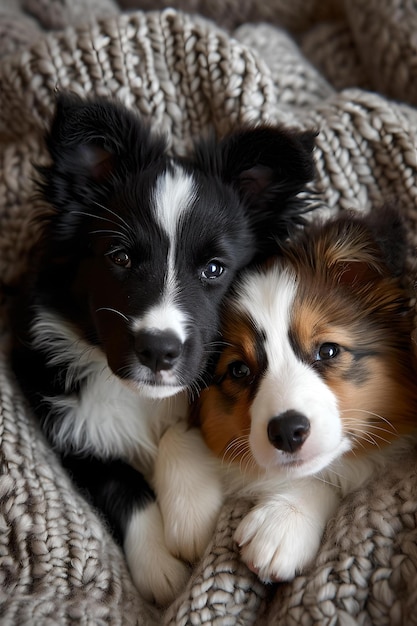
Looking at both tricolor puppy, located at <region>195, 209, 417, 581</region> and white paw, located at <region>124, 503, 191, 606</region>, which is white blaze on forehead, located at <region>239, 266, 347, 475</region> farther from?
white paw, located at <region>124, 503, 191, 606</region>

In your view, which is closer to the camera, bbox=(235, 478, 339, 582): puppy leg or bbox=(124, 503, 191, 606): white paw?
bbox=(235, 478, 339, 582): puppy leg

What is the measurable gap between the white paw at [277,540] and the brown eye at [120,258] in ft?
2.53

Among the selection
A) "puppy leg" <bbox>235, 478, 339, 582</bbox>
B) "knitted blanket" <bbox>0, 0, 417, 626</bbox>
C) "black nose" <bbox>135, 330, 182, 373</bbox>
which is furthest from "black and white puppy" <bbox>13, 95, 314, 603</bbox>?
"puppy leg" <bbox>235, 478, 339, 582</bbox>

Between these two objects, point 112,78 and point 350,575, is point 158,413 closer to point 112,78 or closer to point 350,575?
point 350,575

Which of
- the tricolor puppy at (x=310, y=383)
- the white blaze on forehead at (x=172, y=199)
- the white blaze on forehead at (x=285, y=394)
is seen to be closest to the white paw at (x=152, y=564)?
the tricolor puppy at (x=310, y=383)

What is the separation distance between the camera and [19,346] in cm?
231

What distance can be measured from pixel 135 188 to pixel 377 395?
2.98 ft

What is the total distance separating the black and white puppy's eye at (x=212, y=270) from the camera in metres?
2.02

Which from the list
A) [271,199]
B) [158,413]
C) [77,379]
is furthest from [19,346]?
[271,199]

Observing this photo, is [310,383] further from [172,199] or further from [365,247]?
[172,199]

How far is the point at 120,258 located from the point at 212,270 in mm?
274

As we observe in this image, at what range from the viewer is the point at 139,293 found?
1.86m

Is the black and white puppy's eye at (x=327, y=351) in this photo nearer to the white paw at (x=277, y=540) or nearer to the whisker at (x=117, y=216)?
the white paw at (x=277, y=540)

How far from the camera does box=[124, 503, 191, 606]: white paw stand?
196 cm
